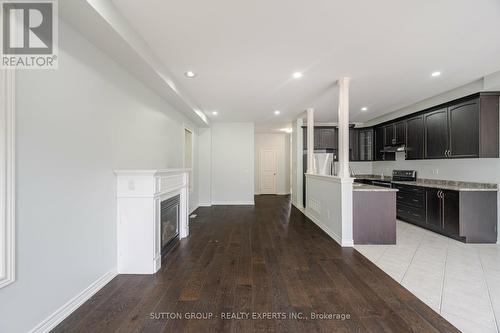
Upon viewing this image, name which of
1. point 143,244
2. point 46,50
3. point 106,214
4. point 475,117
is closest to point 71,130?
point 46,50

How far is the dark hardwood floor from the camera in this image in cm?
174

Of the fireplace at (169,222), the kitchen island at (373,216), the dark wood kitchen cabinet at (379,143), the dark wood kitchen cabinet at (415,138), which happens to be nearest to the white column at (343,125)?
the kitchen island at (373,216)

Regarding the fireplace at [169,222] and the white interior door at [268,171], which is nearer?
the fireplace at [169,222]

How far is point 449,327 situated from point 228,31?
3.25m

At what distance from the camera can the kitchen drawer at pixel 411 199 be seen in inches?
169

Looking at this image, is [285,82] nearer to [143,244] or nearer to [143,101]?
[143,101]

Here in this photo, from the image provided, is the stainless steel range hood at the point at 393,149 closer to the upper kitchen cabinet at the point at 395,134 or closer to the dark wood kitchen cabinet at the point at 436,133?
the upper kitchen cabinet at the point at 395,134

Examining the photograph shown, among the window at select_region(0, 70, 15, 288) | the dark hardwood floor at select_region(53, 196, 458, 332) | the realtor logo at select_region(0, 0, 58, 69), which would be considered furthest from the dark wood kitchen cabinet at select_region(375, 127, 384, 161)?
the window at select_region(0, 70, 15, 288)

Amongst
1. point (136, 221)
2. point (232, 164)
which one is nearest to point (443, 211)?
→ point (136, 221)

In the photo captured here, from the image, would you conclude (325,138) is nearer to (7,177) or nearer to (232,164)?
(232,164)

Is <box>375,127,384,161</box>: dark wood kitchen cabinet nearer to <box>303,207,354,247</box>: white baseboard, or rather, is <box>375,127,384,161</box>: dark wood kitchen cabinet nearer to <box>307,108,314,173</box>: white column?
<box>307,108,314,173</box>: white column

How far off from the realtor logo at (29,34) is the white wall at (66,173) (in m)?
0.08

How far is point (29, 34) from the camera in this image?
5.24ft

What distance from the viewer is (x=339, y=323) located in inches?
69.0
